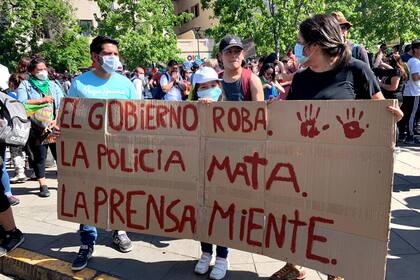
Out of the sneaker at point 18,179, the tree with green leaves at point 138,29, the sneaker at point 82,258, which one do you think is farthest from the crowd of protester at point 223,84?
the tree with green leaves at point 138,29

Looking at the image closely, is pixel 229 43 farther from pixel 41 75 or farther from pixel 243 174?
pixel 41 75

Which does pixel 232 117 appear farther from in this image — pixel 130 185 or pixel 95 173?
pixel 95 173

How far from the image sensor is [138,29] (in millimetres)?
23375

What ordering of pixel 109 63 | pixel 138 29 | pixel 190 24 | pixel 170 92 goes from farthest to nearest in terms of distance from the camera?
pixel 190 24
pixel 138 29
pixel 170 92
pixel 109 63

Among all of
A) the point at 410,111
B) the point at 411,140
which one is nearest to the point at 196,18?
the point at 410,111

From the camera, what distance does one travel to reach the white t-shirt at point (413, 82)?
7.35 meters

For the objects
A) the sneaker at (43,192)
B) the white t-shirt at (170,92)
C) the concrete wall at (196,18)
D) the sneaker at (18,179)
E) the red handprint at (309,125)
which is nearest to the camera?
the red handprint at (309,125)

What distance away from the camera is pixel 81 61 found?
27.0 meters

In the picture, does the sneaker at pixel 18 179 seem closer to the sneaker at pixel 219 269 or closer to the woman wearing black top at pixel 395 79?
the sneaker at pixel 219 269

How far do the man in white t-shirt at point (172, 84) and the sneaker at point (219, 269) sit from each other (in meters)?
4.07

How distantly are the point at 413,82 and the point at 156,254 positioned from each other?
241 inches

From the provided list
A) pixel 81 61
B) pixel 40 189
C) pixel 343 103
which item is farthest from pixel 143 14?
pixel 343 103

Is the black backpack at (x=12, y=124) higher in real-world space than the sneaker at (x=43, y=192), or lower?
higher

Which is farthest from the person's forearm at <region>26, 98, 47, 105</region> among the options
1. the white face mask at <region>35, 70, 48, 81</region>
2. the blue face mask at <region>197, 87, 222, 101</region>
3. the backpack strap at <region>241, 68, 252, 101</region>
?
the backpack strap at <region>241, 68, 252, 101</region>
